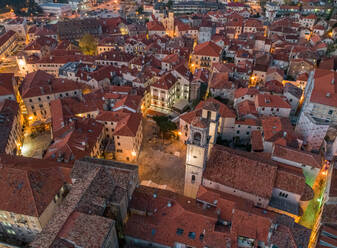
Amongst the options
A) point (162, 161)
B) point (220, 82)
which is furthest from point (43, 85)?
point (220, 82)

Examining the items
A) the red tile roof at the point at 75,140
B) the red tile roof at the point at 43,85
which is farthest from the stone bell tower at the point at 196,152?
the red tile roof at the point at 43,85

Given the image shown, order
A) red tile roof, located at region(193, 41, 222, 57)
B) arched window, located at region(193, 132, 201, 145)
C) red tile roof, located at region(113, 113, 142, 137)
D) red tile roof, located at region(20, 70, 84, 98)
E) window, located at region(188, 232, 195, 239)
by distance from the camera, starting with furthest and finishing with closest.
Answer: red tile roof, located at region(193, 41, 222, 57) < red tile roof, located at region(20, 70, 84, 98) < red tile roof, located at region(113, 113, 142, 137) < arched window, located at region(193, 132, 201, 145) < window, located at region(188, 232, 195, 239)

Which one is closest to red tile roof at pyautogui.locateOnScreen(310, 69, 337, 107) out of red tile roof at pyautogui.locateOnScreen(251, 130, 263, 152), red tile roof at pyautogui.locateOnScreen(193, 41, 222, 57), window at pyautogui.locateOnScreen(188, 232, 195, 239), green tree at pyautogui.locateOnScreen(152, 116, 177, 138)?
red tile roof at pyautogui.locateOnScreen(251, 130, 263, 152)

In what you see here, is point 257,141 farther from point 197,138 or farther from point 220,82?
point 220,82

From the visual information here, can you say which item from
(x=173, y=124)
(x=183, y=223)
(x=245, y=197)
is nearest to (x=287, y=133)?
(x=245, y=197)

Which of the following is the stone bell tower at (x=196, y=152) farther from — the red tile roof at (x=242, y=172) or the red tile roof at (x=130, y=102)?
the red tile roof at (x=130, y=102)

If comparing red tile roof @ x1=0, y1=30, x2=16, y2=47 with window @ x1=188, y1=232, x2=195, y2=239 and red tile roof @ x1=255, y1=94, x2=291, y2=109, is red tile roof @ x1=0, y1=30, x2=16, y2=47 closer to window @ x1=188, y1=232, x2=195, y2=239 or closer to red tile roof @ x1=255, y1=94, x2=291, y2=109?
red tile roof @ x1=255, y1=94, x2=291, y2=109
